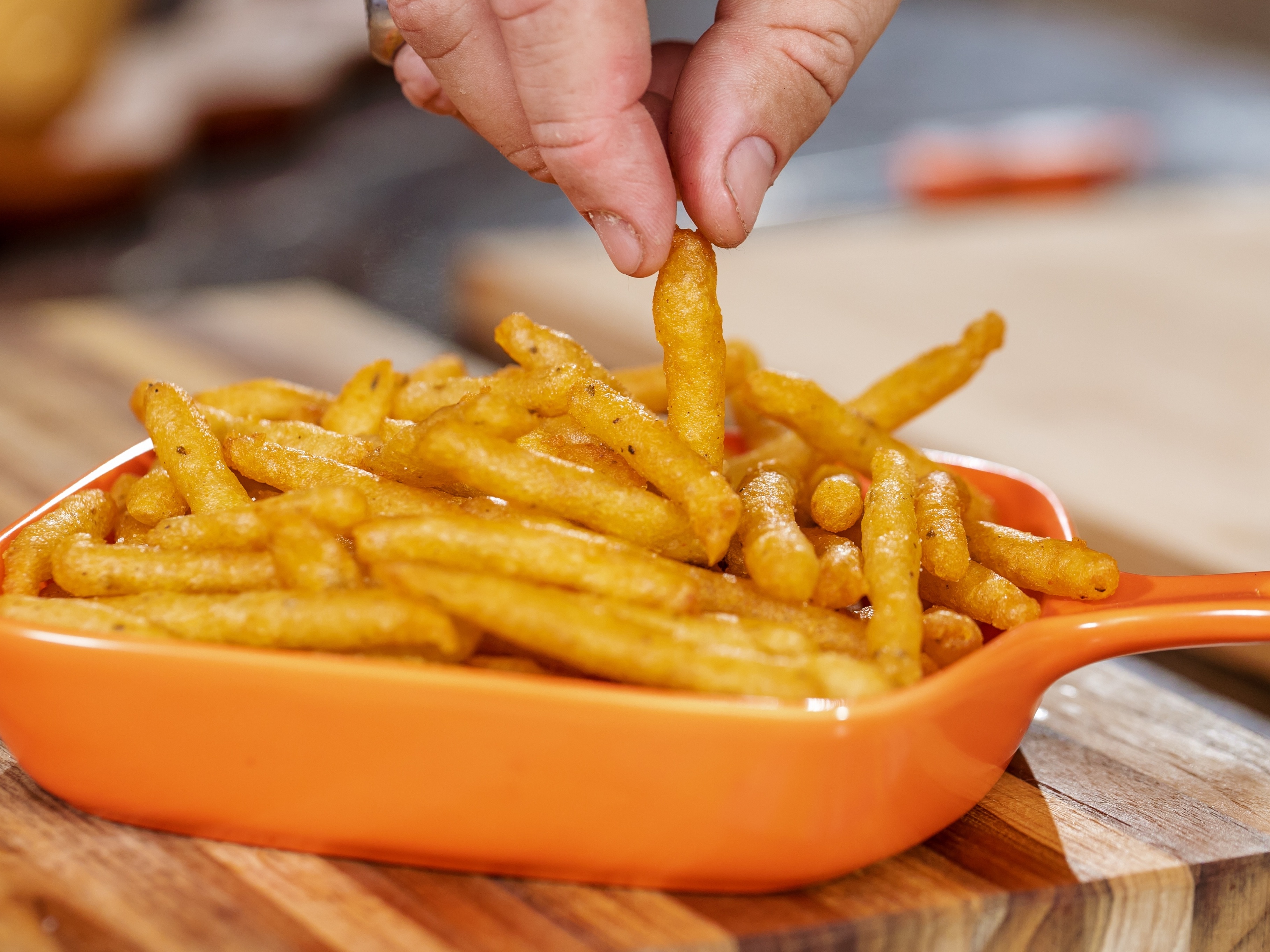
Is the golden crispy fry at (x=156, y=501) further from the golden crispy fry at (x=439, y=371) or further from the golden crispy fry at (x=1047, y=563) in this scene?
the golden crispy fry at (x=1047, y=563)

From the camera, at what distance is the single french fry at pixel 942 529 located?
1196mm

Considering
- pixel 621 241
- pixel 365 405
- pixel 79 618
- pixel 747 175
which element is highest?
pixel 747 175

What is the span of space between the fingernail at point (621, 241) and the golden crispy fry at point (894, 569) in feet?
1.03

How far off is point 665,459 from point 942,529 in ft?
0.92

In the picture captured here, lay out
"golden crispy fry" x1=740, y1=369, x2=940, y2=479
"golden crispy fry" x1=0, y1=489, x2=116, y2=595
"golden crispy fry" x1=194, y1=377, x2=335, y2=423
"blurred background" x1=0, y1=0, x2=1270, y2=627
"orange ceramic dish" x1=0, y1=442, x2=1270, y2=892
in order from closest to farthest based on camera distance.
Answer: "orange ceramic dish" x1=0, y1=442, x2=1270, y2=892 → "golden crispy fry" x1=0, y1=489, x2=116, y2=595 → "golden crispy fry" x1=740, y1=369, x2=940, y2=479 → "golden crispy fry" x1=194, y1=377, x2=335, y2=423 → "blurred background" x1=0, y1=0, x2=1270, y2=627

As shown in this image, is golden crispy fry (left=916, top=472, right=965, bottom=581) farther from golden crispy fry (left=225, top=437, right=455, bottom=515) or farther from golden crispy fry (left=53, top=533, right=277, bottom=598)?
golden crispy fry (left=53, top=533, right=277, bottom=598)

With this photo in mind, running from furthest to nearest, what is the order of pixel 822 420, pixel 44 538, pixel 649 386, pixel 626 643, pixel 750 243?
pixel 750 243 < pixel 649 386 < pixel 822 420 < pixel 44 538 < pixel 626 643

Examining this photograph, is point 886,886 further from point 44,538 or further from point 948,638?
point 44,538

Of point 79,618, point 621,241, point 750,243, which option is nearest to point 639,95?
point 621,241

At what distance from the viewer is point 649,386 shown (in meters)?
1.48

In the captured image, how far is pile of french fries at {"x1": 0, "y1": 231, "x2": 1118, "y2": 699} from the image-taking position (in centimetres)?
101

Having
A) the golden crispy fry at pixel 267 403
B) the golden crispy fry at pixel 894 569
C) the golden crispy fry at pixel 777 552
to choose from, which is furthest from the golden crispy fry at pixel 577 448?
the golden crispy fry at pixel 267 403

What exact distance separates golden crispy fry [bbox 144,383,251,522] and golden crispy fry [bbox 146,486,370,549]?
2 centimetres

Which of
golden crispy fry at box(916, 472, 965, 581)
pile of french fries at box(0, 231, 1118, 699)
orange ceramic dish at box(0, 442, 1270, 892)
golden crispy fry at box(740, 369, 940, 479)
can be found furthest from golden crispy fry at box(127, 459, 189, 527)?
golden crispy fry at box(916, 472, 965, 581)
